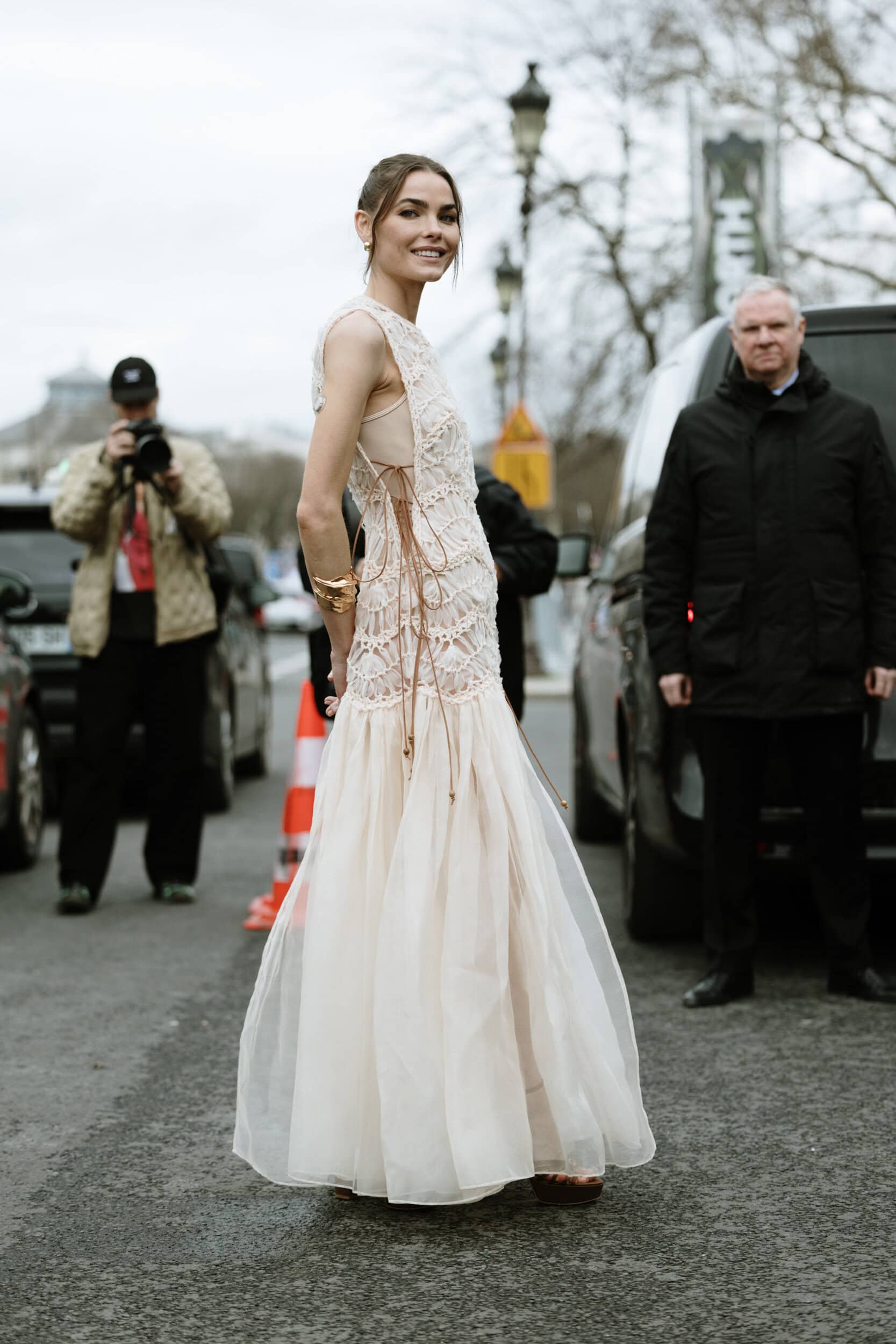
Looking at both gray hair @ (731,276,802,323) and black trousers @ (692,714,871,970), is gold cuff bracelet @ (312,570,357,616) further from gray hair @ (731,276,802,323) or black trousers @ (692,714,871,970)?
gray hair @ (731,276,802,323)

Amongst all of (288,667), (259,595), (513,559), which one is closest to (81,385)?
(288,667)

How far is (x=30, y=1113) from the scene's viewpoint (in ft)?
14.4

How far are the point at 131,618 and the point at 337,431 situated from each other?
3904 mm

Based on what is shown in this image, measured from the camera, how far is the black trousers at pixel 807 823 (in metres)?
5.30

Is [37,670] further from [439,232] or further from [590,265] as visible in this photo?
[590,265]

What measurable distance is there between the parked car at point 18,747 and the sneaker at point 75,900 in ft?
2.82

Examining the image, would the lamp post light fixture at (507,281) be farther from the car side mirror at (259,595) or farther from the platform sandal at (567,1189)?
the platform sandal at (567,1189)

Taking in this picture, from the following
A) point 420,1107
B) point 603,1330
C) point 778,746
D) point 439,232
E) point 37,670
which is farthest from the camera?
point 37,670

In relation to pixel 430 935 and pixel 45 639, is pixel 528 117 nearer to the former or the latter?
pixel 45 639

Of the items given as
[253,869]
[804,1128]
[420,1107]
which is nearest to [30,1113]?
[420,1107]

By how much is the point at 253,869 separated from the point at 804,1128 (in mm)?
4564

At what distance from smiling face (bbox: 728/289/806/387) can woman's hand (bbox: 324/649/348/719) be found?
208cm

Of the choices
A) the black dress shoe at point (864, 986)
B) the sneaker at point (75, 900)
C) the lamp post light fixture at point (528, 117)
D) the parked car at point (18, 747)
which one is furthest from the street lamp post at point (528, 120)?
the black dress shoe at point (864, 986)

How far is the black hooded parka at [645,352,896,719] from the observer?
5180 millimetres
